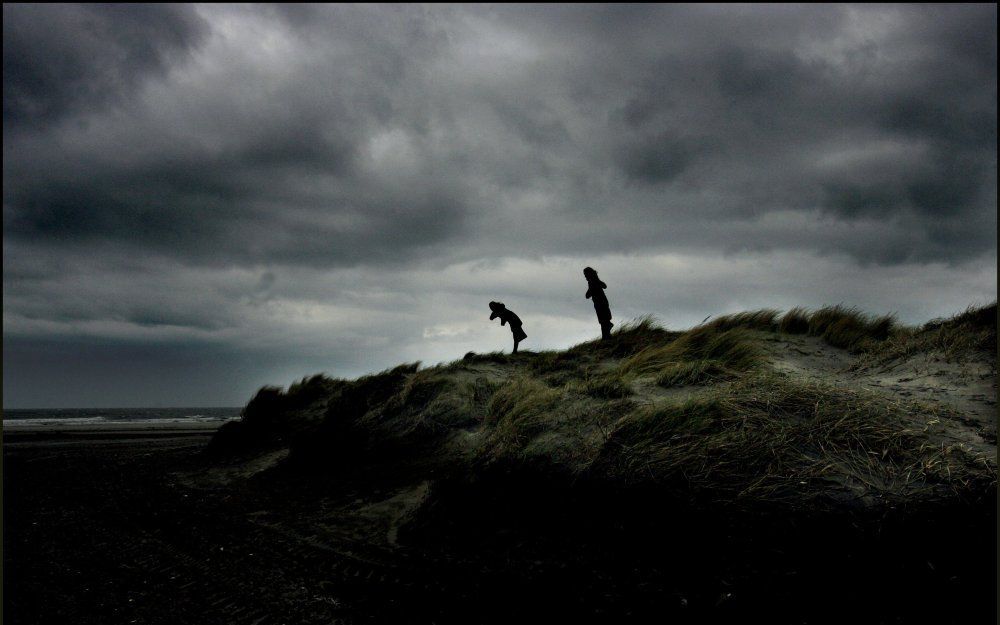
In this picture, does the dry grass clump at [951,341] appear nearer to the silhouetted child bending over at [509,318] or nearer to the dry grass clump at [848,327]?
the dry grass clump at [848,327]

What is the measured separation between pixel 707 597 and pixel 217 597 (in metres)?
4.66

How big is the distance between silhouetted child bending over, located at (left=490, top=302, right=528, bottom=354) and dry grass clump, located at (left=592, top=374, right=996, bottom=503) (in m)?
9.37

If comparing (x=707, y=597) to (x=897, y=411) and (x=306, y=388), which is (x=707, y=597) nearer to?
(x=897, y=411)

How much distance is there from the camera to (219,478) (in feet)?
41.3

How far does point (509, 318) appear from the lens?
16.2m

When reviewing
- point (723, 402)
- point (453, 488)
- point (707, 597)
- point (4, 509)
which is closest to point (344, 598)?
point (453, 488)

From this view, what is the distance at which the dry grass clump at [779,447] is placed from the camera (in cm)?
515

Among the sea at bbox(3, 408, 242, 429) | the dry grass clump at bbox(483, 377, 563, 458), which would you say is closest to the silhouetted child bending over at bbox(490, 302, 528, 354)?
the dry grass clump at bbox(483, 377, 563, 458)

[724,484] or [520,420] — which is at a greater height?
[520,420]

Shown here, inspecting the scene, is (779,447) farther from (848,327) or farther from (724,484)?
(848,327)

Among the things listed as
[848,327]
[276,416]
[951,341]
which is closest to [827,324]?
[848,327]

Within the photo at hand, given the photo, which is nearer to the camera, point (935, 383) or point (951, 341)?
point (935, 383)

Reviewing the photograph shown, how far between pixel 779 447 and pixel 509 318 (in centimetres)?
1090

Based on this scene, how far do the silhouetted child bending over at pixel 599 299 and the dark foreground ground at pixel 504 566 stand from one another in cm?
768
